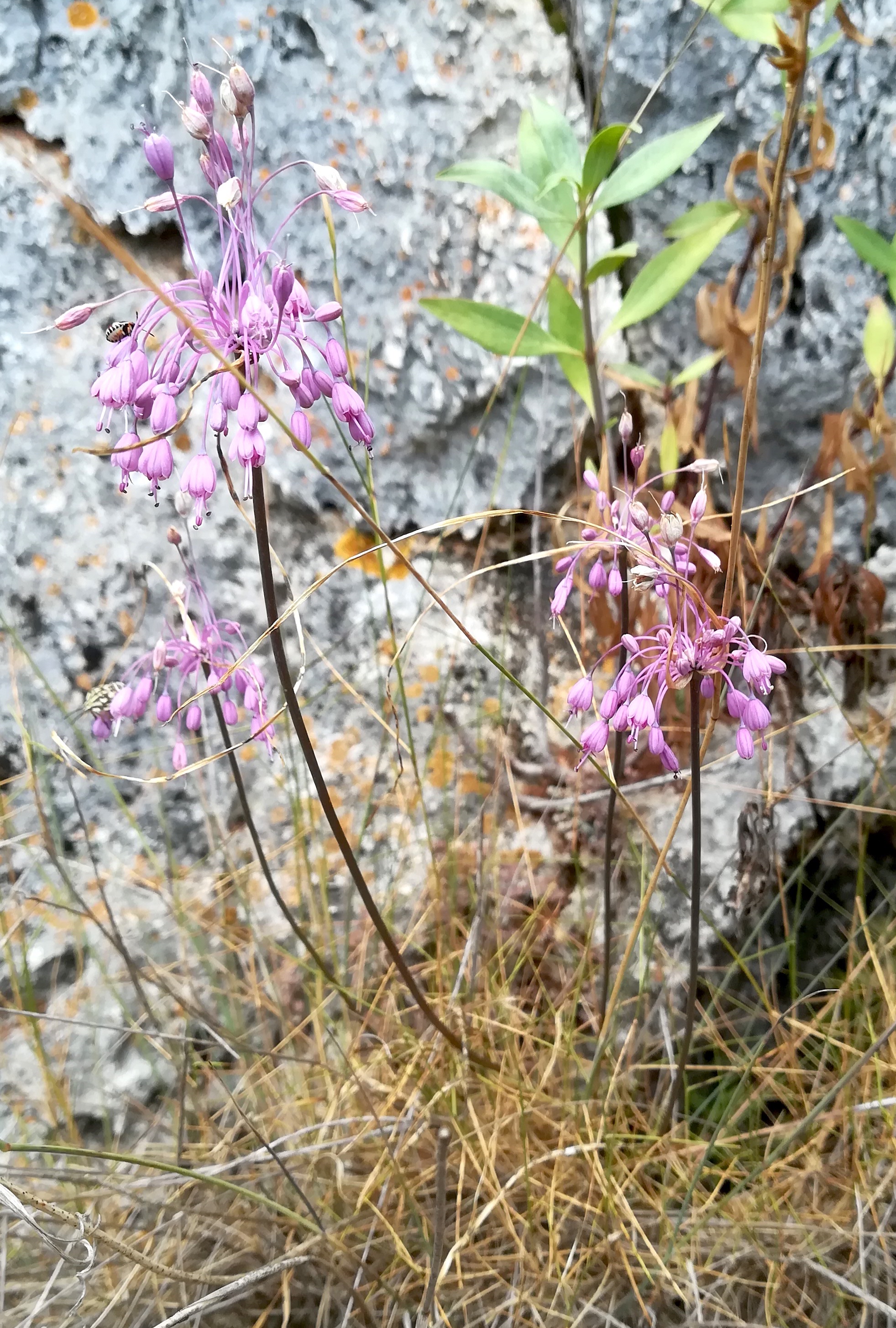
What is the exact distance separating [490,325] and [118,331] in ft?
1.68

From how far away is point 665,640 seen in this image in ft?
2.73

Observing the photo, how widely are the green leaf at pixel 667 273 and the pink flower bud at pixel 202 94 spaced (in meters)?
0.59

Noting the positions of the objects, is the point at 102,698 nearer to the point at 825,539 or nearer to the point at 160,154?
the point at 160,154

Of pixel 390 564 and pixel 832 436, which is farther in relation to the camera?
pixel 390 564

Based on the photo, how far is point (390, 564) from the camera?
1.40m

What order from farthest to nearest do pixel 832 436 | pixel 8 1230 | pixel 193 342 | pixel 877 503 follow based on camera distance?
pixel 877 503, pixel 832 436, pixel 8 1230, pixel 193 342

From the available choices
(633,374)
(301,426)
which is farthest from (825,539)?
(301,426)

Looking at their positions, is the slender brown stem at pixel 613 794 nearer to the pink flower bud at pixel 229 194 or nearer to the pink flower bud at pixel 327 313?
the pink flower bud at pixel 327 313

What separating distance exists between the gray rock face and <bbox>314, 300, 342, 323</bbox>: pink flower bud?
0.86 metres

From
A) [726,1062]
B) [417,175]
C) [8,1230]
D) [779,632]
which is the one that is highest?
[417,175]

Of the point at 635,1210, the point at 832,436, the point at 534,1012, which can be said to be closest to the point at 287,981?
the point at 534,1012

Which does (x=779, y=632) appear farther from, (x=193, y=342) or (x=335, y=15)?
(x=335, y=15)

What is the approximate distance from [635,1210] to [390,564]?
3.26ft

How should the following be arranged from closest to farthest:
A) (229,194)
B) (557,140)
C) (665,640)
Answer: (229,194)
(665,640)
(557,140)
